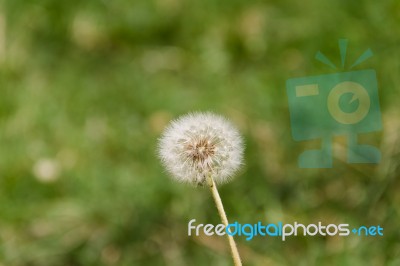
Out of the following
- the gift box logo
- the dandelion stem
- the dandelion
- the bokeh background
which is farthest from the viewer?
the gift box logo

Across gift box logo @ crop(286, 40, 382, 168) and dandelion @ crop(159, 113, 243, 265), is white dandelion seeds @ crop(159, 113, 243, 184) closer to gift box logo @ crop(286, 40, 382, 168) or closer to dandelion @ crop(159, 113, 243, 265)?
dandelion @ crop(159, 113, 243, 265)

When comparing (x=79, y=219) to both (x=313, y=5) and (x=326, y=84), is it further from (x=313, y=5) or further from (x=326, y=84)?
(x=313, y=5)

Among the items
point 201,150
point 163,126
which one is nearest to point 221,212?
point 201,150

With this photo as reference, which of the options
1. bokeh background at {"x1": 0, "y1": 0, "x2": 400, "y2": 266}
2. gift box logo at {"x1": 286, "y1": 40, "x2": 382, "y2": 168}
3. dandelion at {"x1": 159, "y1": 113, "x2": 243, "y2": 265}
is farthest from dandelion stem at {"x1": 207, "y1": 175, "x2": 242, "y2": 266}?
gift box logo at {"x1": 286, "y1": 40, "x2": 382, "y2": 168}

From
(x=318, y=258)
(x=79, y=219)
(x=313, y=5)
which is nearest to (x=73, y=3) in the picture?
(x=313, y=5)

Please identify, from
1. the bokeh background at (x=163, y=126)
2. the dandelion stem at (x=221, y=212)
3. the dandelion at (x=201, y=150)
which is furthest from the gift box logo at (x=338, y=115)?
the dandelion stem at (x=221, y=212)

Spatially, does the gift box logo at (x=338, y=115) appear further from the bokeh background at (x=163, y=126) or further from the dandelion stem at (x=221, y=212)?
the dandelion stem at (x=221, y=212)
